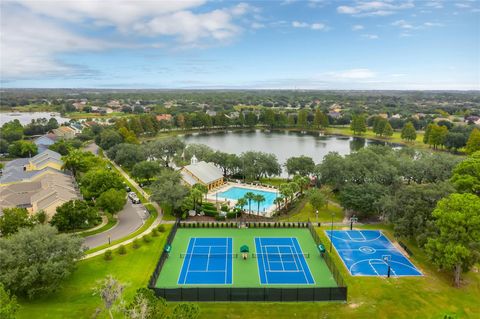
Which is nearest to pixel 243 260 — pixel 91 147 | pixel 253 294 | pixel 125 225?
pixel 253 294

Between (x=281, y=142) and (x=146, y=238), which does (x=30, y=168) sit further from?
(x=281, y=142)

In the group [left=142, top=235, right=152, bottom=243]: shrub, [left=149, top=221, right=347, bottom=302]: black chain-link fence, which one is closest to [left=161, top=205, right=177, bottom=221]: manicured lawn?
[left=142, top=235, right=152, bottom=243]: shrub

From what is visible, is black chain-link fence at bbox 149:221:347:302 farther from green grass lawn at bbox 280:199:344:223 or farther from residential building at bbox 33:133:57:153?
residential building at bbox 33:133:57:153

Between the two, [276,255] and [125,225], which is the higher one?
[125,225]

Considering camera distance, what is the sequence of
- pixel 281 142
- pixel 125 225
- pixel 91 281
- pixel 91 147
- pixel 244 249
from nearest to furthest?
pixel 91 281
pixel 244 249
pixel 125 225
pixel 91 147
pixel 281 142

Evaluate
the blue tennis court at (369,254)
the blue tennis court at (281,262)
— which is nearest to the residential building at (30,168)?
the blue tennis court at (281,262)

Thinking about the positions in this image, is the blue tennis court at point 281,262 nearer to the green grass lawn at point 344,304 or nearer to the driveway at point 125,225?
the green grass lawn at point 344,304
